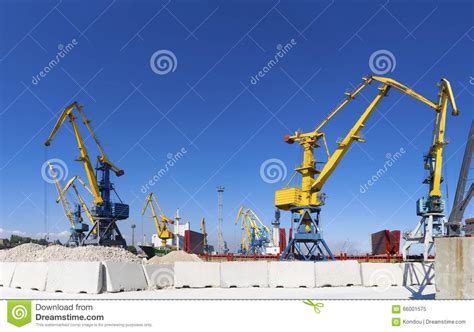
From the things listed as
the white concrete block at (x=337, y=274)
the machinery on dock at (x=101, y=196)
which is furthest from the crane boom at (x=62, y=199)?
the white concrete block at (x=337, y=274)

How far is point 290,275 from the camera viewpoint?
1798cm

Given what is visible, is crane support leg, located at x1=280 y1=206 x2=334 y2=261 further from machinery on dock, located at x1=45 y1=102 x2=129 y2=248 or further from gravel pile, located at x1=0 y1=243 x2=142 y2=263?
machinery on dock, located at x1=45 y1=102 x2=129 y2=248

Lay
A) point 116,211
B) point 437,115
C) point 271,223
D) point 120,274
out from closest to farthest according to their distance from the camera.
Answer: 1. point 120,274
2. point 437,115
3. point 116,211
4. point 271,223

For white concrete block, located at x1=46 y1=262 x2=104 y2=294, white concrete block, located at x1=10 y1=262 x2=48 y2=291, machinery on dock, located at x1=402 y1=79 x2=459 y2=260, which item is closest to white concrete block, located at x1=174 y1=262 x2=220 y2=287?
white concrete block, located at x1=46 y1=262 x2=104 y2=294

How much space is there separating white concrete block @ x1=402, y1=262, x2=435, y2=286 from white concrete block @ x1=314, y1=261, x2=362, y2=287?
8.40 ft

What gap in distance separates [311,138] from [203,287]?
17.4m

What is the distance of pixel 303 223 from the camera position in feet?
104

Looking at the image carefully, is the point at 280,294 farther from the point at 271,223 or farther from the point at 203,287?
the point at 271,223

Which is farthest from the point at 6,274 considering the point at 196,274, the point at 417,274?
the point at 417,274

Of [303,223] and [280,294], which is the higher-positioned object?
[303,223]

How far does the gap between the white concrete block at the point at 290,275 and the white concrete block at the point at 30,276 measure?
9.08 m

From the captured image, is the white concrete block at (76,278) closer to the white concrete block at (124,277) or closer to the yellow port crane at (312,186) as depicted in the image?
the white concrete block at (124,277)
